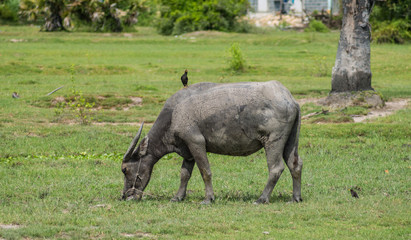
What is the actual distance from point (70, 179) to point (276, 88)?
11.9ft

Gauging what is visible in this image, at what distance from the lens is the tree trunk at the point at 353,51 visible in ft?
54.0

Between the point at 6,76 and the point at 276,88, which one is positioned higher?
the point at 276,88

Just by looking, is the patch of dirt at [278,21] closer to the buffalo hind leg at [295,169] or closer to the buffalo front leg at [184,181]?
the buffalo front leg at [184,181]

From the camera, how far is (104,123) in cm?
1512

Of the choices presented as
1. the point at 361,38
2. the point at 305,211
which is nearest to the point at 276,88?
the point at 305,211

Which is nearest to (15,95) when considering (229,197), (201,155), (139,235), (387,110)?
(387,110)

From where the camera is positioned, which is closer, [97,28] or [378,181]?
[378,181]

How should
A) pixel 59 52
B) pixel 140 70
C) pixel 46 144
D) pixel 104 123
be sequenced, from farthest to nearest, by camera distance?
pixel 59 52 < pixel 140 70 < pixel 104 123 < pixel 46 144

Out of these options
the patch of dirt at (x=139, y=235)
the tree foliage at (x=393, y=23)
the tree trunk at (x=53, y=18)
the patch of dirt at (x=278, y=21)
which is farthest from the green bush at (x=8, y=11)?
the patch of dirt at (x=139, y=235)

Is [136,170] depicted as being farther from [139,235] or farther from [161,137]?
[139,235]

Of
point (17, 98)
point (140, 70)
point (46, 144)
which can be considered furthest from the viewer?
point (140, 70)

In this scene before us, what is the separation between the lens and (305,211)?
24.8ft

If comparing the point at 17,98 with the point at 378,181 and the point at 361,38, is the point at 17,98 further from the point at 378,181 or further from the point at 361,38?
the point at 378,181

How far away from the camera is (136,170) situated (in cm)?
848
